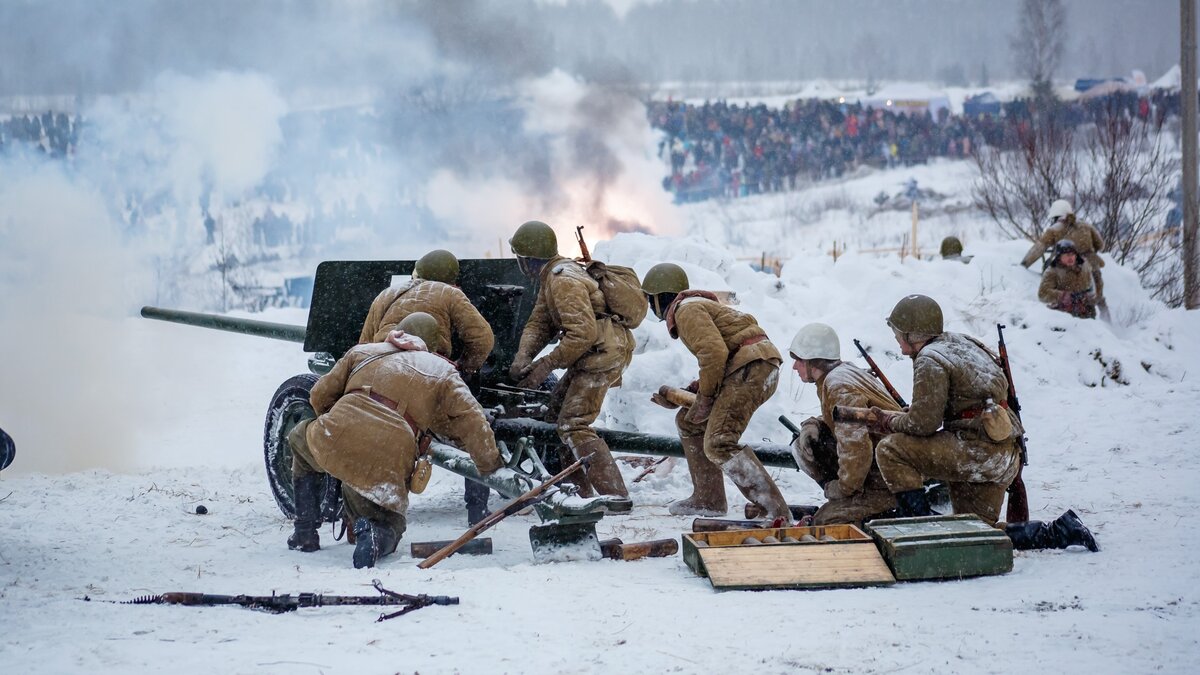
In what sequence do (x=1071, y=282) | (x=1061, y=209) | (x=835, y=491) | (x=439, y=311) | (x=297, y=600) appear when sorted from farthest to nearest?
(x=1061, y=209), (x=1071, y=282), (x=439, y=311), (x=835, y=491), (x=297, y=600)

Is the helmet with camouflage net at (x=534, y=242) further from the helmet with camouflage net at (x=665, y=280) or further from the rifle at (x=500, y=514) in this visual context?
the rifle at (x=500, y=514)

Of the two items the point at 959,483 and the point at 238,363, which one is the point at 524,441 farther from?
the point at 238,363

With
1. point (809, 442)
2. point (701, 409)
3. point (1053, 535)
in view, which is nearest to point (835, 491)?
point (809, 442)

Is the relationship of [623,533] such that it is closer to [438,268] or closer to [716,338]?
[716,338]

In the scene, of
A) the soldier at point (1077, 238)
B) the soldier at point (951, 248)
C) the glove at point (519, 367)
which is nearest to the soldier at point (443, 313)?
the glove at point (519, 367)

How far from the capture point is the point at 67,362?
42.2 feet

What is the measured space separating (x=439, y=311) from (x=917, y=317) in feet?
9.61

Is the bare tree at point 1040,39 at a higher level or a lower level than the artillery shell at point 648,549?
higher

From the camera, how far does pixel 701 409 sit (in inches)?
270

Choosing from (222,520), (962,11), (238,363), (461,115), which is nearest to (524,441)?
(222,520)

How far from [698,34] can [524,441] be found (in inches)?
1203

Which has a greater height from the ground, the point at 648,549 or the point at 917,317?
the point at 917,317

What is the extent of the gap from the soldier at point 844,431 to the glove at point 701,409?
694mm

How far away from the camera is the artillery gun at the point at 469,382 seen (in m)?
6.77
